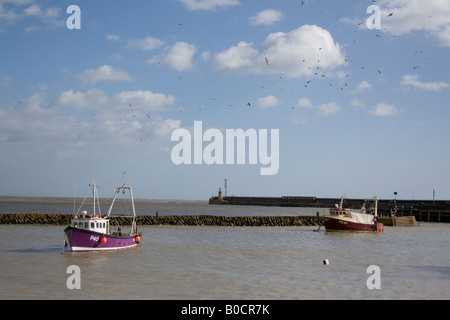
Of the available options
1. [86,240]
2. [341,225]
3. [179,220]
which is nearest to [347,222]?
[341,225]

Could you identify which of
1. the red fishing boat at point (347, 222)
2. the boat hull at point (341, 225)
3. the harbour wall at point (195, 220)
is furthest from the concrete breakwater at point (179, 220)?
the boat hull at point (341, 225)

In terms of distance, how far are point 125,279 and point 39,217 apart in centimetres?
5368

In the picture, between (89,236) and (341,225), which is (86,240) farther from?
(341,225)

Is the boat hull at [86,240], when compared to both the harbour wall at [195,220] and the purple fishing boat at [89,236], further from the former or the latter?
the harbour wall at [195,220]

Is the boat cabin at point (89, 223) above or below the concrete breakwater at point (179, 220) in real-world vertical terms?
above

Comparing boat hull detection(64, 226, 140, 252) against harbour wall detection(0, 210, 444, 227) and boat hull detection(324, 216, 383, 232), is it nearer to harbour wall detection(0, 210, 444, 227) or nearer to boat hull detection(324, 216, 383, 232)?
harbour wall detection(0, 210, 444, 227)

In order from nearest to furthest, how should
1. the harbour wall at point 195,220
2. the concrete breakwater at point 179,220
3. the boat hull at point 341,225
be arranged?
the boat hull at point 341,225 < the concrete breakwater at point 179,220 < the harbour wall at point 195,220

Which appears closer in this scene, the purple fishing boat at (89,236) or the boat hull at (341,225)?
the purple fishing boat at (89,236)

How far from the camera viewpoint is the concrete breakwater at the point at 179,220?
246 feet

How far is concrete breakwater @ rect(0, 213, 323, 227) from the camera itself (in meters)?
75.0

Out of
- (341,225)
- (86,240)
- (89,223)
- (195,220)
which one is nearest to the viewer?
(86,240)

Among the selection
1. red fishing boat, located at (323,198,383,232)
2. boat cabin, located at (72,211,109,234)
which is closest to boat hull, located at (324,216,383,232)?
red fishing boat, located at (323,198,383,232)

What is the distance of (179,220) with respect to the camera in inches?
3150
